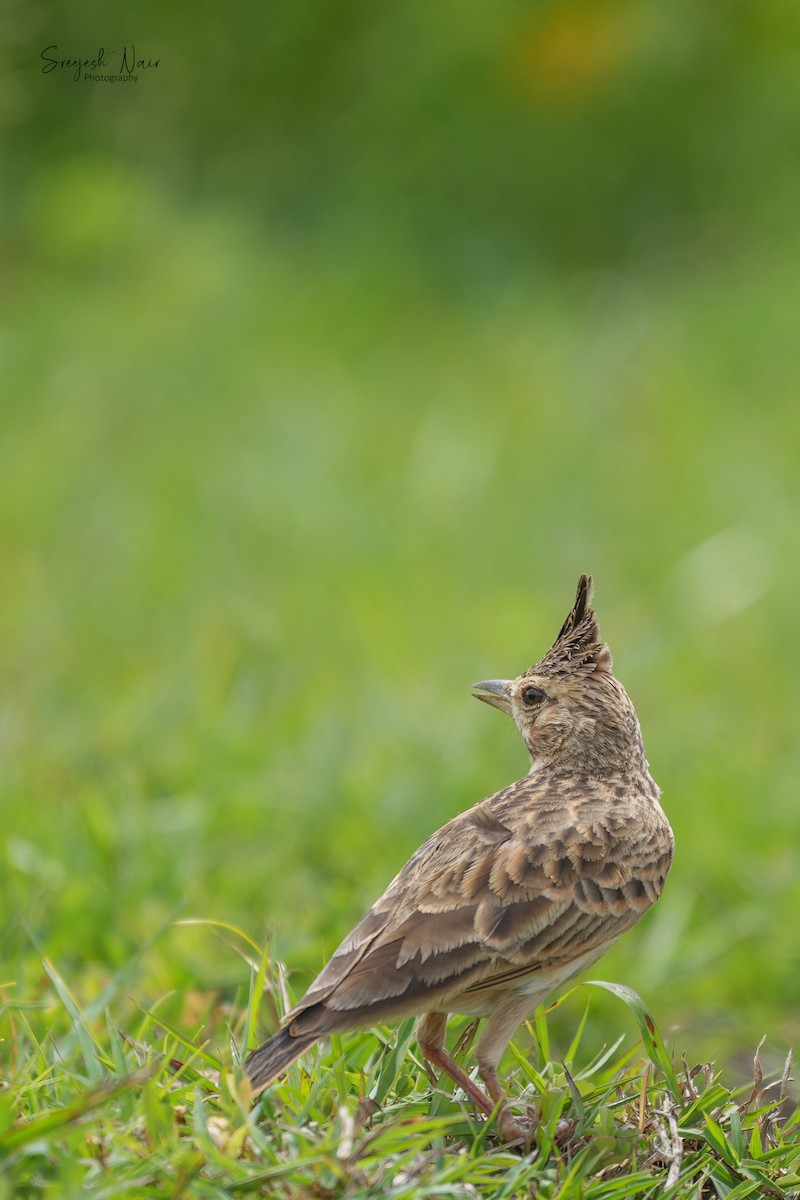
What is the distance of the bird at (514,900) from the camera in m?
3.16

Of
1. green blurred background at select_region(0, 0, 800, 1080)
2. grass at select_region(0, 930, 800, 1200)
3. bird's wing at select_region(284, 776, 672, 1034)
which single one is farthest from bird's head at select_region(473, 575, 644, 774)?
green blurred background at select_region(0, 0, 800, 1080)

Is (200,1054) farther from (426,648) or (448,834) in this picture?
(426,648)

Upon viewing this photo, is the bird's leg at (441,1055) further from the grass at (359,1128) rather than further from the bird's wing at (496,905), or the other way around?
the bird's wing at (496,905)

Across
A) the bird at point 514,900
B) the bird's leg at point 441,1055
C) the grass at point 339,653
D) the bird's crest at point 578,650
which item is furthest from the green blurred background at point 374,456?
the bird's crest at point 578,650

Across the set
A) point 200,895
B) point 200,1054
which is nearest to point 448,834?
point 200,1054

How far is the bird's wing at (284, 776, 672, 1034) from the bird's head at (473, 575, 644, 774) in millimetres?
156

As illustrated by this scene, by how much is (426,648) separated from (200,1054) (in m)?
4.49

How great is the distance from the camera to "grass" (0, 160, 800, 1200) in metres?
3.28

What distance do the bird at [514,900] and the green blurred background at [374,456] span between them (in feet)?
1.80

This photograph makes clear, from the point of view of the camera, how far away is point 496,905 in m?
3.29

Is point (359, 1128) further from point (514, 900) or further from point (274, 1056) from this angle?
point (514, 900)

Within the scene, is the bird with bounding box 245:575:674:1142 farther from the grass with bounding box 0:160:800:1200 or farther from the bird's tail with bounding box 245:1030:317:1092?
the grass with bounding box 0:160:800:1200

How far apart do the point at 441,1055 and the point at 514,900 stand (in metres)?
0.34

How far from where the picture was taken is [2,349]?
36.1ft
